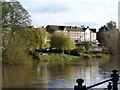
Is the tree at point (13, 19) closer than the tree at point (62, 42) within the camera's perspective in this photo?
Yes

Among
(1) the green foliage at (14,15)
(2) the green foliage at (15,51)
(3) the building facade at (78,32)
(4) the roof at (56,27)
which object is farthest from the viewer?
(3) the building facade at (78,32)

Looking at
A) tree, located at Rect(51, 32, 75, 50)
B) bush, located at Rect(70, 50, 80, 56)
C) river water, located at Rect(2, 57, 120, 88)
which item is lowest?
river water, located at Rect(2, 57, 120, 88)

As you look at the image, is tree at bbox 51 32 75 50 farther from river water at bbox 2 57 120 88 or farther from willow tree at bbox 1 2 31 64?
river water at bbox 2 57 120 88

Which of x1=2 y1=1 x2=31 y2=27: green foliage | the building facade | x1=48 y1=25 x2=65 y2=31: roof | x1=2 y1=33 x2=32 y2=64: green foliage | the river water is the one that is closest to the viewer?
the river water

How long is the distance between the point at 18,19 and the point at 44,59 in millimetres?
10664

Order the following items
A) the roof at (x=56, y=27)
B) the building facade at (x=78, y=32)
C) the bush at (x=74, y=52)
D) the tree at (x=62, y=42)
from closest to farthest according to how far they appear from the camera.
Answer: the bush at (x=74, y=52)
the tree at (x=62, y=42)
the roof at (x=56, y=27)
the building facade at (x=78, y=32)

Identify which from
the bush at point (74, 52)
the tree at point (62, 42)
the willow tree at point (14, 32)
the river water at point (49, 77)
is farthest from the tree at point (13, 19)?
the tree at point (62, 42)

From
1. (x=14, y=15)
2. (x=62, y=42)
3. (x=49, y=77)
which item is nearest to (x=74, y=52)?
(x=62, y=42)

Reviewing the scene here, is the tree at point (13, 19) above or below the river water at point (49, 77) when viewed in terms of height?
above

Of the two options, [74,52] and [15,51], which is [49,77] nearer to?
[15,51]

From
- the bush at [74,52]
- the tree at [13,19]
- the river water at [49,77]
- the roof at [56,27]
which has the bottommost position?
the river water at [49,77]

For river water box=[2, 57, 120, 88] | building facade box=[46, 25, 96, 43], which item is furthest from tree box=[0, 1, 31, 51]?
building facade box=[46, 25, 96, 43]

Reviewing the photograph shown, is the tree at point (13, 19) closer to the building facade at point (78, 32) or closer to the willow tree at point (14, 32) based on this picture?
the willow tree at point (14, 32)

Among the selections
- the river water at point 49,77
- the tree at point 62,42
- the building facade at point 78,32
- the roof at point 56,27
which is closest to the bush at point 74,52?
the tree at point 62,42
